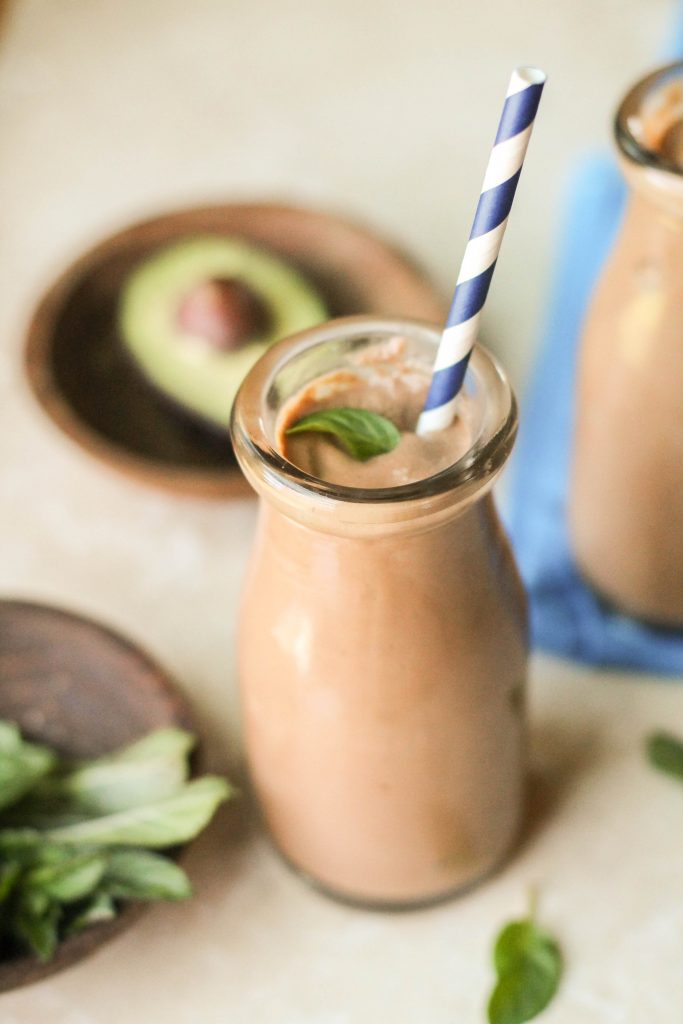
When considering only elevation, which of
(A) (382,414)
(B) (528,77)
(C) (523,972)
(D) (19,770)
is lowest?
(C) (523,972)

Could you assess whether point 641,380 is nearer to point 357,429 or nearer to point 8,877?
point 357,429

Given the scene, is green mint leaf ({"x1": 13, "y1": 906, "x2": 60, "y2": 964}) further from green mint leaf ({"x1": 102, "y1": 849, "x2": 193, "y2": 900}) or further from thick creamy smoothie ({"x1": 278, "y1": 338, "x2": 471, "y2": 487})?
thick creamy smoothie ({"x1": 278, "y1": 338, "x2": 471, "y2": 487})

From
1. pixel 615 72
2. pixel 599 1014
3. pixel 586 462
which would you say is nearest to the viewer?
pixel 599 1014

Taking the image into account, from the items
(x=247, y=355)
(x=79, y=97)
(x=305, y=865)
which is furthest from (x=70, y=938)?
(x=79, y=97)

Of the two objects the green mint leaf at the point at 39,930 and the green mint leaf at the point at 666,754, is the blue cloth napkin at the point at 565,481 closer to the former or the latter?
the green mint leaf at the point at 666,754

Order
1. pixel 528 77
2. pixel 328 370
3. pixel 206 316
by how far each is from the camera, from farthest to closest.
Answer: pixel 206 316 < pixel 328 370 < pixel 528 77

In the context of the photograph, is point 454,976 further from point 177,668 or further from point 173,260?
point 173,260

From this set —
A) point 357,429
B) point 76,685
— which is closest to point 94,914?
point 76,685
